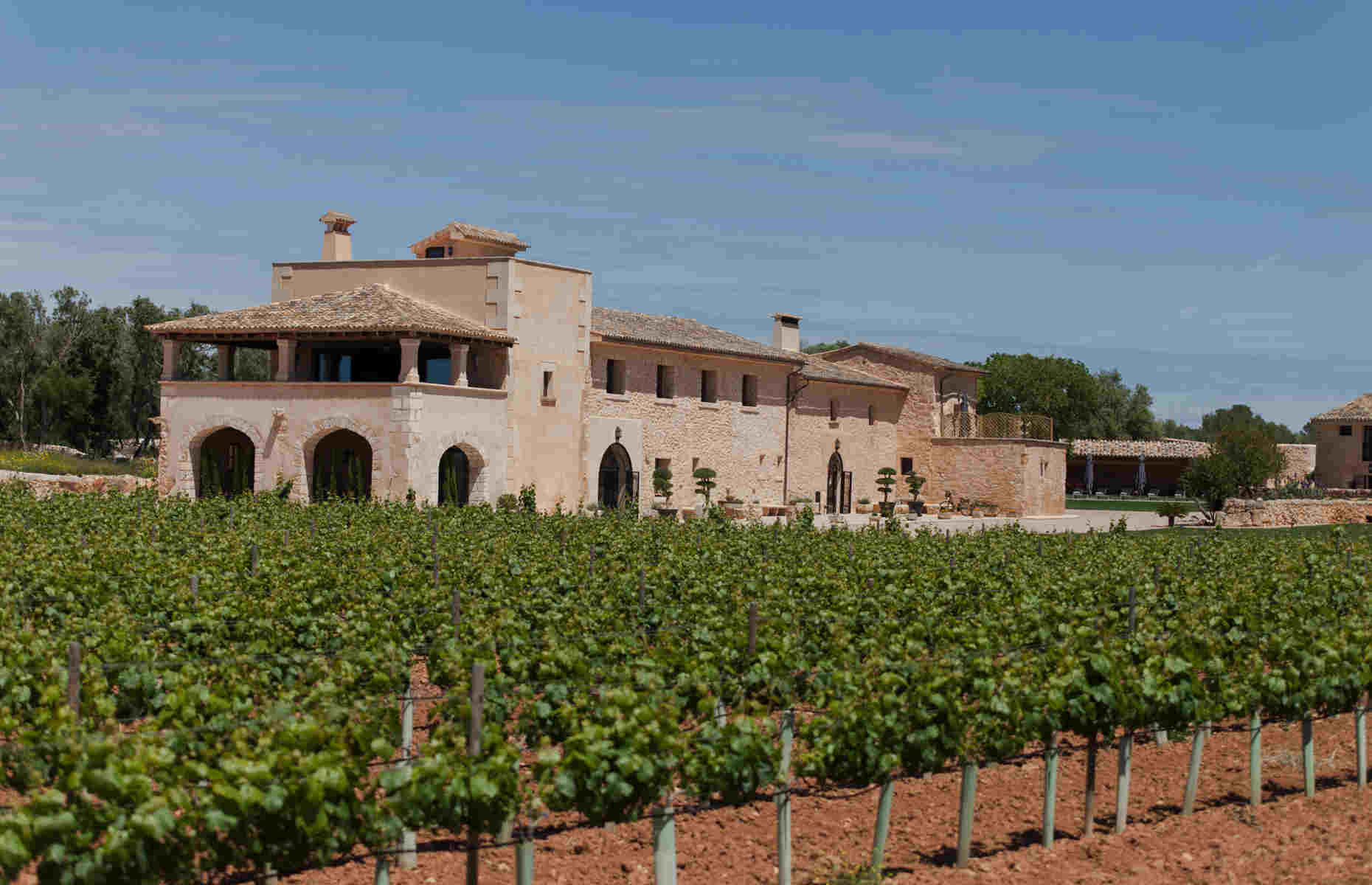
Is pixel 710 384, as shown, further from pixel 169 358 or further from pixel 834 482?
pixel 169 358

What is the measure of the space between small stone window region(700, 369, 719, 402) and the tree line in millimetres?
22121

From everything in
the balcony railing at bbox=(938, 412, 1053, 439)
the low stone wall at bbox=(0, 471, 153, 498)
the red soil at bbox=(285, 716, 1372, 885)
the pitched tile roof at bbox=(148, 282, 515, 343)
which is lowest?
the red soil at bbox=(285, 716, 1372, 885)

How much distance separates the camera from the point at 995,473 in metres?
41.1

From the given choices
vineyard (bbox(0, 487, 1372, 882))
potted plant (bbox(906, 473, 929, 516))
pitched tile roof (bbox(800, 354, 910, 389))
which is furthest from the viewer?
potted plant (bbox(906, 473, 929, 516))

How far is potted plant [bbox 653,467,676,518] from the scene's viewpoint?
3169cm

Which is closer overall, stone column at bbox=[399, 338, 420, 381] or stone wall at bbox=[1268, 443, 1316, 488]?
stone column at bbox=[399, 338, 420, 381]

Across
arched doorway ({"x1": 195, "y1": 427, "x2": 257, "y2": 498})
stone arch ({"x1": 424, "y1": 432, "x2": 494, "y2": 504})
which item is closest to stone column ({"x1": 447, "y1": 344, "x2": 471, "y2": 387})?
stone arch ({"x1": 424, "y1": 432, "x2": 494, "y2": 504})

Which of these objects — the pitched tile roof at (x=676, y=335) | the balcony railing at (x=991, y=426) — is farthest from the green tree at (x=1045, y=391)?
the pitched tile roof at (x=676, y=335)

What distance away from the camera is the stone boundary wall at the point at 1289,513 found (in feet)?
125

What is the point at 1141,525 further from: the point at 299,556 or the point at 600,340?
the point at 299,556

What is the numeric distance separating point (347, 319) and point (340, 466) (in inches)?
134

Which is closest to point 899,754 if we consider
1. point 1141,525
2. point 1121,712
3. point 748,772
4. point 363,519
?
point 748,772

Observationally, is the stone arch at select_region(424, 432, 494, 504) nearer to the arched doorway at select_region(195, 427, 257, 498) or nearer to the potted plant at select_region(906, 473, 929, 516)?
the arched doorway at select_region(195, 427, 257, 498)

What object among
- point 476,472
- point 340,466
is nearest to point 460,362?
point 476,472
